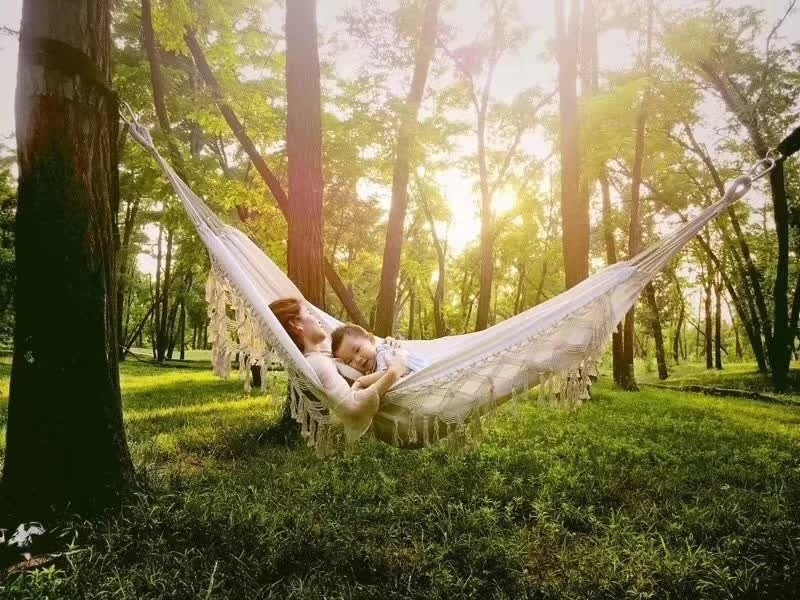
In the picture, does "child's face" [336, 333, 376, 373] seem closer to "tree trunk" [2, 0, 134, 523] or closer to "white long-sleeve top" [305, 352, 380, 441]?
"white long-sleeve top" [305, 352, 380, 441]

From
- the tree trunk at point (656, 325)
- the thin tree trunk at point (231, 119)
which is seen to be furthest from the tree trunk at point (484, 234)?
the thin tree trunk at point (231, 119)

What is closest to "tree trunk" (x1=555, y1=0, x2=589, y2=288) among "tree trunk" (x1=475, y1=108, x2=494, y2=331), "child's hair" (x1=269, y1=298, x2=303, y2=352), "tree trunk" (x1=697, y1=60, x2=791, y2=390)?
"tree trunk" (x1=697, y1=60, x2=791, y2=390)

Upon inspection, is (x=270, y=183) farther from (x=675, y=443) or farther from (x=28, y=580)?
(x=675, y=443)

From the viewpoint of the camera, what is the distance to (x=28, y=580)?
1764 millimetres

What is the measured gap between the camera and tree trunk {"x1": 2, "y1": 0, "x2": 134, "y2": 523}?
207 cm

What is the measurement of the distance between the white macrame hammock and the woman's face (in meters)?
0.22

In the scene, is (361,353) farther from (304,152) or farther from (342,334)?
(304,152)

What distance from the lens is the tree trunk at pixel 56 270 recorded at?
6.79ft

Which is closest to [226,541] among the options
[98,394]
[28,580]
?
[28,580]

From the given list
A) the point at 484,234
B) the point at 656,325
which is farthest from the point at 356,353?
the point at 656,325

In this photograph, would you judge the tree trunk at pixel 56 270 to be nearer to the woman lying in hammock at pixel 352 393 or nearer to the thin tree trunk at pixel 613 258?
the woman lying in hammock at pixel 352 393

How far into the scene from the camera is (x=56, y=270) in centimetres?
209

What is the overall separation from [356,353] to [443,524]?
891 mm

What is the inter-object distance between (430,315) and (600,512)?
2121cm
